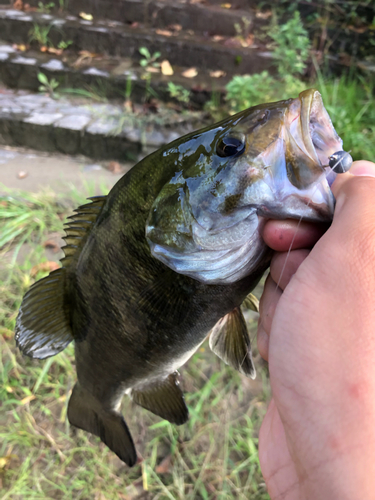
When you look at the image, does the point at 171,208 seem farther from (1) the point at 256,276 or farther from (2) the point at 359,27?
(2) the point at 359,27

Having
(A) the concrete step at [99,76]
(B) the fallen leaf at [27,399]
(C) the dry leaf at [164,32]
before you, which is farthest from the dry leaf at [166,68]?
(B) the fallen leaf at [27,399]

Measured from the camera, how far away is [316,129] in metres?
0.83

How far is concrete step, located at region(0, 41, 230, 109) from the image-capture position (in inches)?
161

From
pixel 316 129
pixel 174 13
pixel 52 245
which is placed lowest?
pixel 52 245

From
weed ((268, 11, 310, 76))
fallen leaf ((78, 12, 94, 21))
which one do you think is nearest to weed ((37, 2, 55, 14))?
fallen leaf ((78, 12, 94, 21))

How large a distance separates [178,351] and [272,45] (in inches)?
173

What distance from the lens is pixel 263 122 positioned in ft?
2.68

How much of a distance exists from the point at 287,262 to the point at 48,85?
15.0ft

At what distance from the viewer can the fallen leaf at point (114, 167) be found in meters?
3.92

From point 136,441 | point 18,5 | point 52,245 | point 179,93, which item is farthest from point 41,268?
point 18,5

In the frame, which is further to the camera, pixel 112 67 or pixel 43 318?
pixel 112 67

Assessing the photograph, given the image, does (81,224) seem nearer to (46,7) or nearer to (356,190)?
(356,190)

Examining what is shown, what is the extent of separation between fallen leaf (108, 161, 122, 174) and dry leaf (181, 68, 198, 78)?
1.49 meters

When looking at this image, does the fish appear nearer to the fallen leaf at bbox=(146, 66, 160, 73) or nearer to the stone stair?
the stone stair
